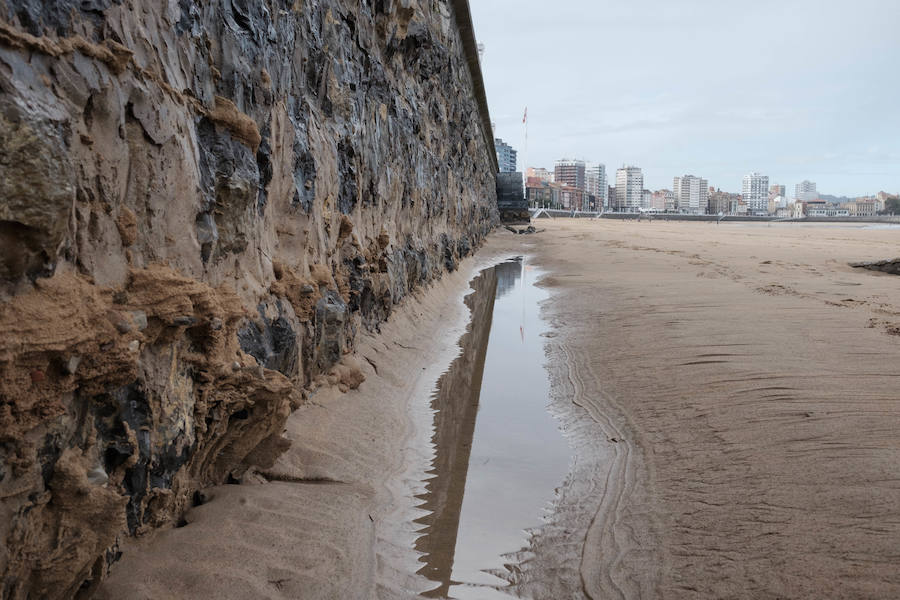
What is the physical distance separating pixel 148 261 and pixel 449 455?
2.69m

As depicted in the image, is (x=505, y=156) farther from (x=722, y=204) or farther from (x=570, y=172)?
(x=722, y=204)

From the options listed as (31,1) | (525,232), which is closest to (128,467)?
(31,1)

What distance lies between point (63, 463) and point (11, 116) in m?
1.14

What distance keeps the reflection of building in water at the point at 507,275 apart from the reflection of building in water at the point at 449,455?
4.64m

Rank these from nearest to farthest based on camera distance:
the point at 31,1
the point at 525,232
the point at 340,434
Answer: the point at 31,1 < the point at 340,434 < the point at 525,232

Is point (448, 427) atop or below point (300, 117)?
below

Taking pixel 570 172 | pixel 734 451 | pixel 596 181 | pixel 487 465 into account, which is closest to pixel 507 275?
pixel 487 465

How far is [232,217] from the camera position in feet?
11.8

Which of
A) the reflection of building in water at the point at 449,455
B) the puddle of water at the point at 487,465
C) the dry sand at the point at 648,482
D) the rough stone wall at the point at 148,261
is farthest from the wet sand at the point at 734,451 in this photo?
the rough stone wall at the point at 148,261

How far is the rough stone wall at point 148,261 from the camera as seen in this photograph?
1973 millimetres

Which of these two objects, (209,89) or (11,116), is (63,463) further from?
(209,89)

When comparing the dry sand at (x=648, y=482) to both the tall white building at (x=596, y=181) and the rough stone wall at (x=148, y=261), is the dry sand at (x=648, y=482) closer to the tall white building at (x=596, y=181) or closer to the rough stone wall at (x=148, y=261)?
the rough stone wall at (x=148, y=261)

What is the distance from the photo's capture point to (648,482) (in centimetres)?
383

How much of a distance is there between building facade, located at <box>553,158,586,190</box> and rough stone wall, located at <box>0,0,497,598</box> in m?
170
